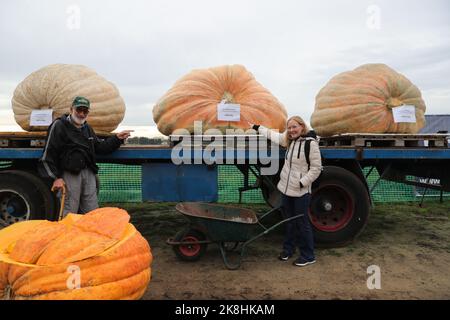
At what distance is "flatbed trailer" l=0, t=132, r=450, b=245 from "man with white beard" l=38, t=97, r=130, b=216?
570 millimetres

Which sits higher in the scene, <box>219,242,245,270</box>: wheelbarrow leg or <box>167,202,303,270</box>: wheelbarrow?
<box>167,202,303,270</box>: wheelbarrow

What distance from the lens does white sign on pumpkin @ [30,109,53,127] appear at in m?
4.75

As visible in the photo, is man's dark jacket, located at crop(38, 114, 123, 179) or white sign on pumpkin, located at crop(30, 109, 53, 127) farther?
white sign on pumpkin, located at crop(30, 109, 53, 127)

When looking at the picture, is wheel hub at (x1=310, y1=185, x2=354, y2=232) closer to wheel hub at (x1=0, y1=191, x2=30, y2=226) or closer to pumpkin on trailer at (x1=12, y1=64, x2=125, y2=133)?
pumpkin on trailer at (x1=12, y1=64, x2=125, y2=133)

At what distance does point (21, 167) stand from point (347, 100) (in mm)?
4583

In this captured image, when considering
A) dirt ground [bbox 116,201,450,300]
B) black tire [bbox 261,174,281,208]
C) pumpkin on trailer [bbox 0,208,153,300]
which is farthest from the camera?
black tire [bbox 261,174,281,208]

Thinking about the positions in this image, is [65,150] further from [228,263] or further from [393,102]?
[393,102]

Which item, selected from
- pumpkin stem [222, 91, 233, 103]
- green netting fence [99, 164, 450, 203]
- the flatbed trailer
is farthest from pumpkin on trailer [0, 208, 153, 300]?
green netting fence [99, 164, 450, 203]

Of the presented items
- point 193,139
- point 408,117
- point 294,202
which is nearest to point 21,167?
point 193,139

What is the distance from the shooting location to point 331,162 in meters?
4.89

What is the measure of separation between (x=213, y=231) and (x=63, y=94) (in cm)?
274

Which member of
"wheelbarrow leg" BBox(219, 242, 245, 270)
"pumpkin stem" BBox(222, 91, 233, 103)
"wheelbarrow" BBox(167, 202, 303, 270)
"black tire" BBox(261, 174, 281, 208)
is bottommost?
"wheelbarrow leg" BBox(219, 242, 245, 270)
